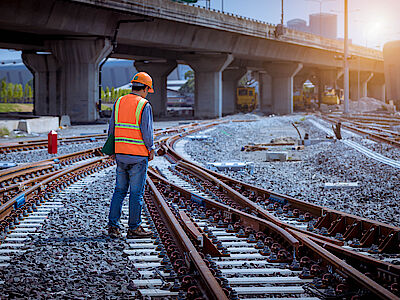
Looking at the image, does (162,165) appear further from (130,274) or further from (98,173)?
(130,274)

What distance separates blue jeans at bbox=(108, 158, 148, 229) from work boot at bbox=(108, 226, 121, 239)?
38mm

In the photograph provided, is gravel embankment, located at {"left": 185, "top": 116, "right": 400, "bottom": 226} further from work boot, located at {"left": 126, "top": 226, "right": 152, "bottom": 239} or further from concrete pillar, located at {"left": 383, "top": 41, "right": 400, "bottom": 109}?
concrete pillar, located at {"left": 383, "top": 41, "right": 400, "bottom": 109}

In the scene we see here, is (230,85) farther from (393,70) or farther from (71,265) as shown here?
(71,265)

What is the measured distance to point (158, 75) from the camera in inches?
2083

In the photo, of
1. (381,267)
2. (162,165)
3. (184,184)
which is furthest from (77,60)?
(381,267)

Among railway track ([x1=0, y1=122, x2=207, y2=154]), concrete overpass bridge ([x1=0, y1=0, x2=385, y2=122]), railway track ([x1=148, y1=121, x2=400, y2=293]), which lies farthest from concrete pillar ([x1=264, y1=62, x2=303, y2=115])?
railway track ([x1=148, y1=121, x2=400, y2=293])

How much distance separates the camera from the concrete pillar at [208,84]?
47.6 m

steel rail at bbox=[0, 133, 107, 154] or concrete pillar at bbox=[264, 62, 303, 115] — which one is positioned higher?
concrete pillar at bbox=[264, 62, 303, 115]

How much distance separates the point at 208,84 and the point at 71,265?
141 feet

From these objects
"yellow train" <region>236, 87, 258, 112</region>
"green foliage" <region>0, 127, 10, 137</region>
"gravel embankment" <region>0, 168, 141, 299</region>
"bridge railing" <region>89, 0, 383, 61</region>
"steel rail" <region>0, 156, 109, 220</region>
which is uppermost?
"bridge railing" <region>89, 0, 383, 61</region>

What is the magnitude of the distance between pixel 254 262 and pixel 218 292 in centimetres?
139

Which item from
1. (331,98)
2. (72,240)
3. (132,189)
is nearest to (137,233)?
(132,189)

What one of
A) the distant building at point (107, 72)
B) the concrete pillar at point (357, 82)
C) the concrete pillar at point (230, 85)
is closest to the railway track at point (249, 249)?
the concrete pillar at point (230, 85)

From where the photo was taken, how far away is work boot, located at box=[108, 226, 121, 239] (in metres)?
6.70
